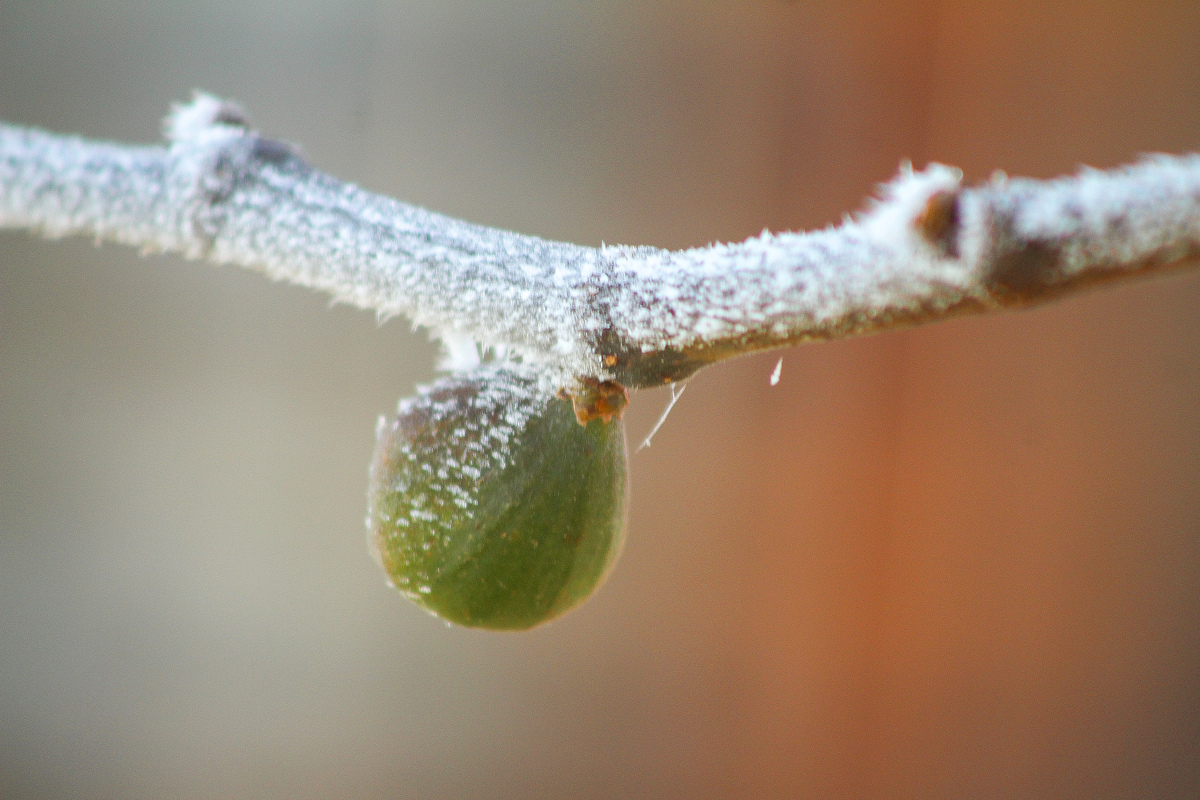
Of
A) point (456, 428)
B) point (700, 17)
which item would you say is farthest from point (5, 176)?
point (700, 17)

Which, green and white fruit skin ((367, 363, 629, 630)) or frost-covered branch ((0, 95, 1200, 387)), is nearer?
frost-covered branch ((0, 95, 1200, 387))

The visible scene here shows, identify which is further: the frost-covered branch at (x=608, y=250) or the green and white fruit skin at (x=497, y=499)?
the green and white fruit skin at (x=497, y=499)

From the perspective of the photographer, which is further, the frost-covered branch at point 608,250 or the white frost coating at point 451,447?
the white frost coating at point 451,447

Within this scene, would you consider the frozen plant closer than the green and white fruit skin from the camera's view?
Yes
